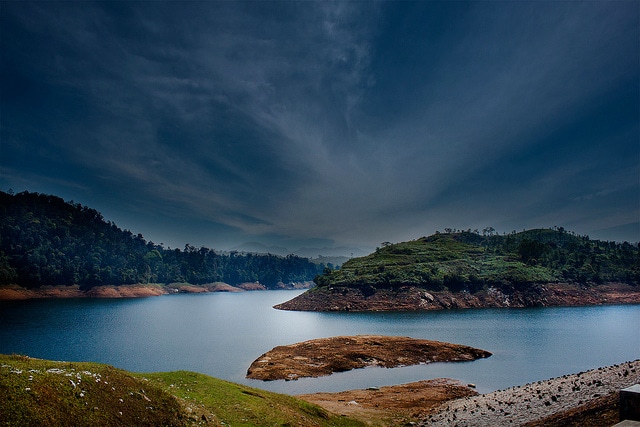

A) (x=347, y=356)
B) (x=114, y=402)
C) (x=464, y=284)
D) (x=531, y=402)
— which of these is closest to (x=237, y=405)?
(x=114, y=402)

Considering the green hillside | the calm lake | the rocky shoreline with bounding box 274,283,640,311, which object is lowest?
the calm lake

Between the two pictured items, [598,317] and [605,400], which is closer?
[605,400]

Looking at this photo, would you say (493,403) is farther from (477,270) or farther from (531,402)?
(477,270)

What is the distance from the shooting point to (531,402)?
27078 millimetres

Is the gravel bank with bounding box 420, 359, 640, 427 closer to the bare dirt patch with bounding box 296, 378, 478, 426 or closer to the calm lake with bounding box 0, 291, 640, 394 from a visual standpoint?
the bare dirt patch with bounding box 296, 378, 478, 426

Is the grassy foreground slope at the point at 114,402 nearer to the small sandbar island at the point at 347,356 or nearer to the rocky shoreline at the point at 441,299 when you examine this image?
the small sandbar island at the point at 347,356

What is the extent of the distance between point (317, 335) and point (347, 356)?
82.7 feet

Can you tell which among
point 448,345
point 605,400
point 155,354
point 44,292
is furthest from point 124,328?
point 44,292

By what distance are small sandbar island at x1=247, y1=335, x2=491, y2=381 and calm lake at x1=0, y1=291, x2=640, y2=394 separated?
88.0 inches

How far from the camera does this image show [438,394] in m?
37.5

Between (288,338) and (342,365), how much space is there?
2502 cm

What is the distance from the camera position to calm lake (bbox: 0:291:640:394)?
151 feet

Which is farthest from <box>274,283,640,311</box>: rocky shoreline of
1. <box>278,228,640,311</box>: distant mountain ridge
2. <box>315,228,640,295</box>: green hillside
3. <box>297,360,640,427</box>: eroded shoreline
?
<box>297,360,640,427</box>: eroded shoreline

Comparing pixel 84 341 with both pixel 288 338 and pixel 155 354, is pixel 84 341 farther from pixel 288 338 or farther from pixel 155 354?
pixel 288 338
